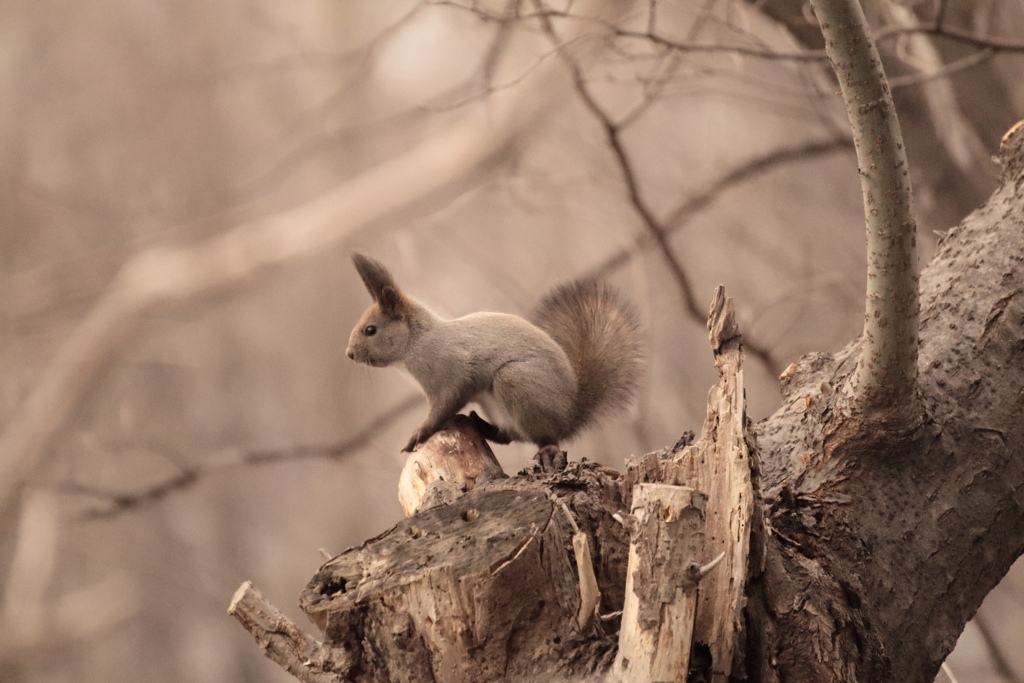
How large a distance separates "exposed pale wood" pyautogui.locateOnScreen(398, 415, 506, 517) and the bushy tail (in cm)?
21

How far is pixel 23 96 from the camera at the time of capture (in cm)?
331

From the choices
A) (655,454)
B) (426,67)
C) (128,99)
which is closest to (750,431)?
(655,454)

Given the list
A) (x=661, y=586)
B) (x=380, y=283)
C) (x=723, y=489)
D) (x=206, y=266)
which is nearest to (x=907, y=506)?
(x=723, y=489)

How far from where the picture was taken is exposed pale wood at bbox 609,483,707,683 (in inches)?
31.8

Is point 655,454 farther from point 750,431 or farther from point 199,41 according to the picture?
point 199,41

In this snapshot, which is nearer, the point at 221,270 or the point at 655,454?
the point at 655,454

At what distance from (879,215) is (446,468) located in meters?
0.76

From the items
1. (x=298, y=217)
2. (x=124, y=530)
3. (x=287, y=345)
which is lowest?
(x=124, y=530)

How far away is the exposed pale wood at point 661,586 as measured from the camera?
0.81m

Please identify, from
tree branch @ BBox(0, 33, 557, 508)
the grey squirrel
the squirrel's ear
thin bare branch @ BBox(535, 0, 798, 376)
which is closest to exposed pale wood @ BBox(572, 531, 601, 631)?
the grey squirrel

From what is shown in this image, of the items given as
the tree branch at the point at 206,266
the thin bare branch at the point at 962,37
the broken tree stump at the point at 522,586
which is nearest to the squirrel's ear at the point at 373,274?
the broken tree stump at the point at 522,586

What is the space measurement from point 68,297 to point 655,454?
2.89 meters

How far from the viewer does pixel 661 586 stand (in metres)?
0.81

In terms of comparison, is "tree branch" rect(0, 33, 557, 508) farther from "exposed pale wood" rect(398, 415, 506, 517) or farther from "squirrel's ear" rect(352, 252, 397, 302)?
"exposed pale wood" rect(398, 415, 506, 517)
